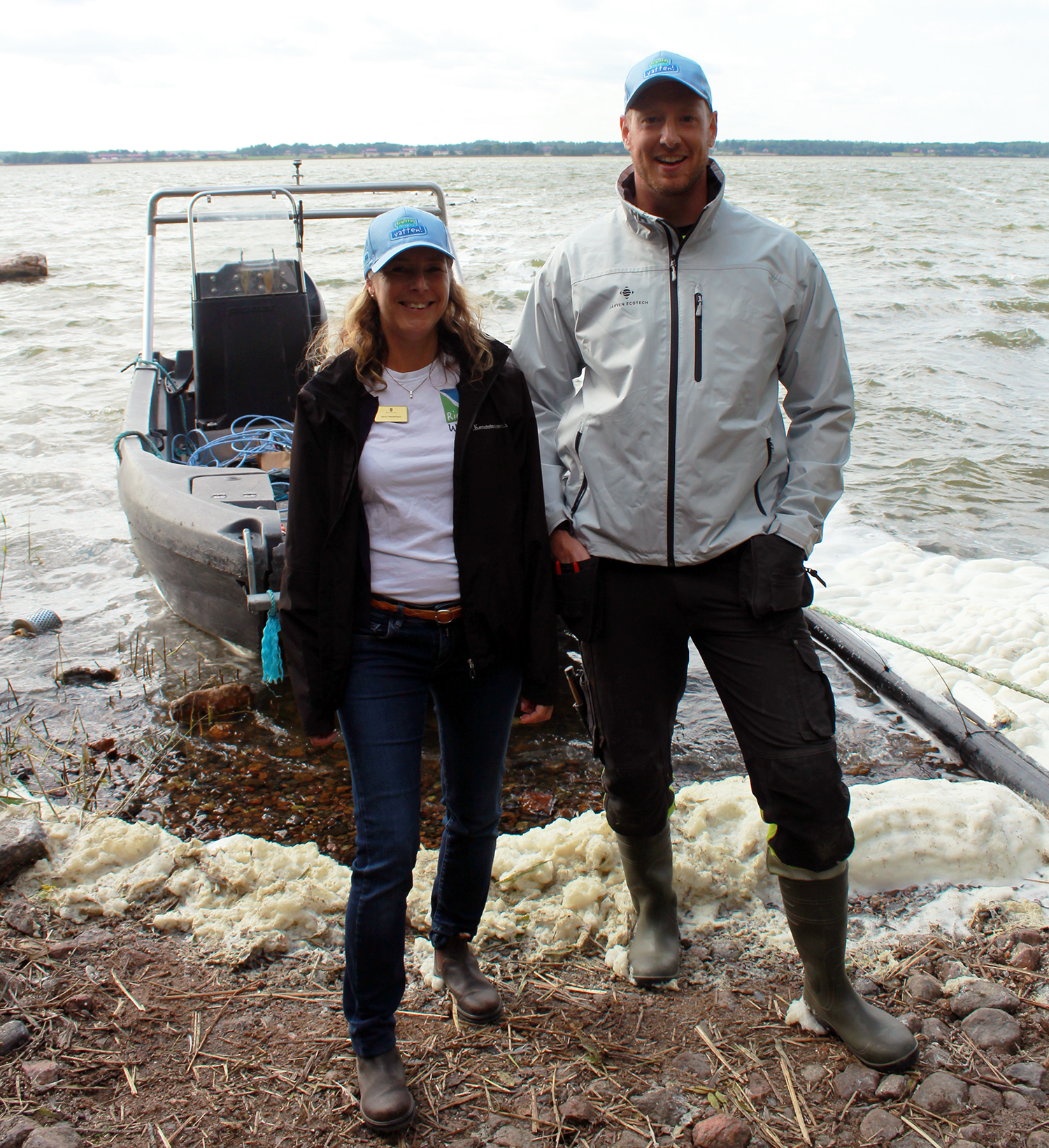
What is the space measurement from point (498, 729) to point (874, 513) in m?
6.20

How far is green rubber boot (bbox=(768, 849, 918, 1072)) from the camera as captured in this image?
85.5 inches

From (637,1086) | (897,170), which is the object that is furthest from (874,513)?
(897,170)

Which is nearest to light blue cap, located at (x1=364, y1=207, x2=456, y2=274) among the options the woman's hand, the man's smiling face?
the man's smiling face

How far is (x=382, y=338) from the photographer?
211 cm

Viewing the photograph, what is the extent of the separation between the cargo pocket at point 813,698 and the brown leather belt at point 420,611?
0.75 metres

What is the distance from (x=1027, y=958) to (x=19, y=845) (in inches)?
106

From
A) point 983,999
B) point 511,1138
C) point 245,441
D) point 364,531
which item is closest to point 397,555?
point 364,531

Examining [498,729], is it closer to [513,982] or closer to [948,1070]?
[513,982]

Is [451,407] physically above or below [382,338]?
below

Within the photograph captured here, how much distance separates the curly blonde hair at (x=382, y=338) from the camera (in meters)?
2.06

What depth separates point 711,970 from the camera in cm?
256

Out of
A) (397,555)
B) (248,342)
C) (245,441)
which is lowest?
(245,441)

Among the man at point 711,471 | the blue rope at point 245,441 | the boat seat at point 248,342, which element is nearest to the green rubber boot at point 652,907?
the man at point 711,471

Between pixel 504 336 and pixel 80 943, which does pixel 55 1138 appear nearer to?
pixel 80 943
